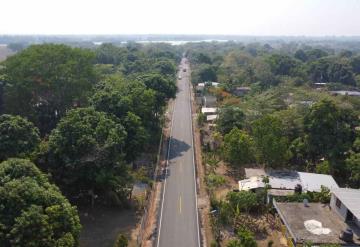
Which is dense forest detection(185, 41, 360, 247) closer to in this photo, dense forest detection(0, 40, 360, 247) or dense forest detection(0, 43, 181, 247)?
dense forest detection(0, 40, 360, 247)

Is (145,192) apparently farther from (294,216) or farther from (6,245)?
(6,245)

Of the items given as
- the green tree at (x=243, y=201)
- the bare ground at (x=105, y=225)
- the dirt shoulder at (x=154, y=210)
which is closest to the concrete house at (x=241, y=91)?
the dirt shoulder at (x=154, y=210)

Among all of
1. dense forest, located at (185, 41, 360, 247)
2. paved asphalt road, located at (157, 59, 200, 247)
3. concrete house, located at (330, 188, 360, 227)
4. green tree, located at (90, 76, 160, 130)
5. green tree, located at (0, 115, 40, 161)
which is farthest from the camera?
green tree, located at (90, 76, 160, 130)

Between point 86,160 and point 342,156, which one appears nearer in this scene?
point 86,160

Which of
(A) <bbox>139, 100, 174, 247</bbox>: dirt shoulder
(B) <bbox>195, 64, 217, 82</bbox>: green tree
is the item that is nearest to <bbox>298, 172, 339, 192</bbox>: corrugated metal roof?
(A) <bbox>139, 100, 174, 247</bbox>: dirt shoulder

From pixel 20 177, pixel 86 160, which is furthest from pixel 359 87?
pixel 20 177

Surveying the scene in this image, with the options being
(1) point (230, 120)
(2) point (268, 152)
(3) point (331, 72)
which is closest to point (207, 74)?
(3) point (331, 72)
